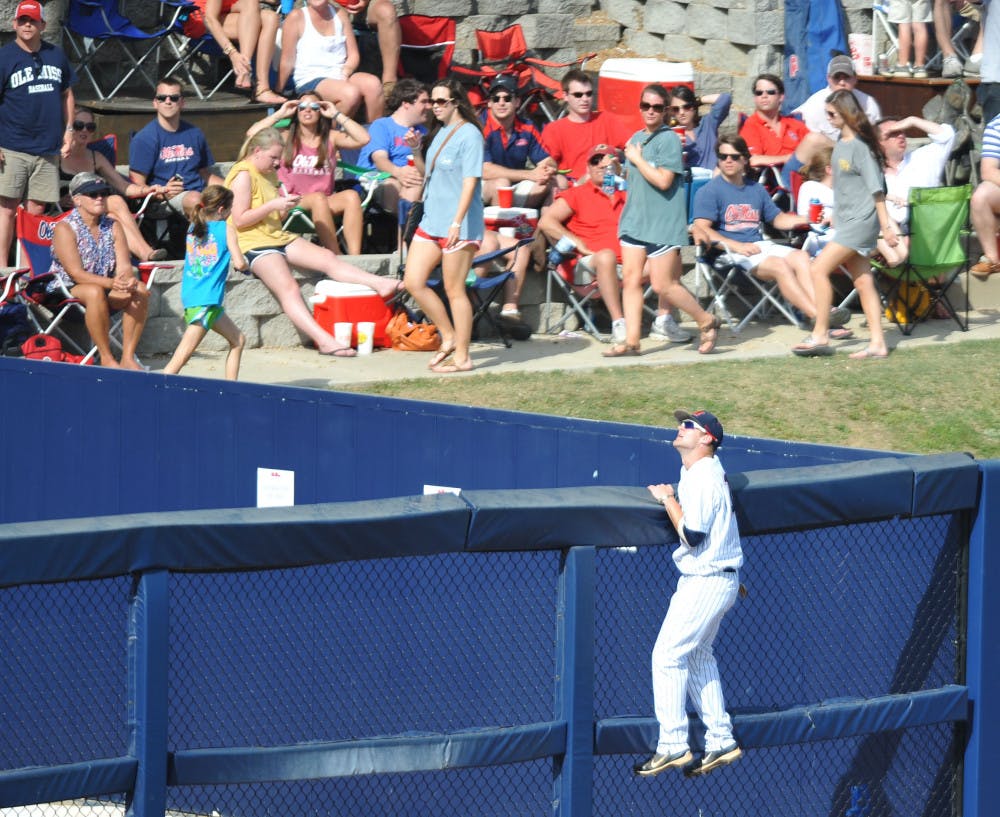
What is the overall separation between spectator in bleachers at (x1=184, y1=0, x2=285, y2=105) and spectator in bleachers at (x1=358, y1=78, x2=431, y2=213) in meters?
1.39

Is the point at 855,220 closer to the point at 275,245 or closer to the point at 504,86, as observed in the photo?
the point at 504,86

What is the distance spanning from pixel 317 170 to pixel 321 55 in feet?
7.44

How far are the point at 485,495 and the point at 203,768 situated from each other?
106 centimetres

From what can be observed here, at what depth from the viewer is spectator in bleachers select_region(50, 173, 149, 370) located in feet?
36.4

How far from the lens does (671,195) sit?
38.0 ft

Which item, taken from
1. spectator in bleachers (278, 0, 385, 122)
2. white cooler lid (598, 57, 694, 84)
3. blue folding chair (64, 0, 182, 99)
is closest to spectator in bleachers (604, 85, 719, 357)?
spectator in bleachers (278, 0, 385, 122)

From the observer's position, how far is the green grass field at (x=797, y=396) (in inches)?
400

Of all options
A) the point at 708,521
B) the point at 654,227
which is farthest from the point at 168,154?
the point at 708,521

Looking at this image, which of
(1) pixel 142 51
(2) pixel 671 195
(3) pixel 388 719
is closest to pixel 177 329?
(2) pixel 671 195

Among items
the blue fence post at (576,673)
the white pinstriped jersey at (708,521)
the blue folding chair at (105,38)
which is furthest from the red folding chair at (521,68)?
the blue fence post at (576,673)

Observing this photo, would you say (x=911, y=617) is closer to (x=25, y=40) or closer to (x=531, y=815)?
(x=531, y=815)

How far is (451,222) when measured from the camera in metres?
11.2

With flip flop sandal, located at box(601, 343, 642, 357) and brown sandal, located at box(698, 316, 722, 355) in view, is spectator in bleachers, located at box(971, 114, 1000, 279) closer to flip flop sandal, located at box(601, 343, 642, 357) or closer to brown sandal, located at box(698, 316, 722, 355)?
brown sandal, located at box(698, 316, 722, 355)

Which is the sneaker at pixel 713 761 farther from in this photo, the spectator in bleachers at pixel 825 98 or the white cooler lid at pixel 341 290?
the spectator in bleachers at pixel 825 98
